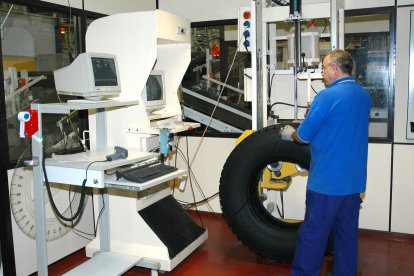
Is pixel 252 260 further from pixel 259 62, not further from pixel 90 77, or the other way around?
pixel 90 77

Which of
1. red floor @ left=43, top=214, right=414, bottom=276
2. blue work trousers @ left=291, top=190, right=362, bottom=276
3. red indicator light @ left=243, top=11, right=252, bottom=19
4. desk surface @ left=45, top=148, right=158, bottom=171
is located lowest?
red floor @ left=43, top=214, right=414, bottom=276

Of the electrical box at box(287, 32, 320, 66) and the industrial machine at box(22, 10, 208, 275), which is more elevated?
the electrical box at box(287, 32, 320, 66)

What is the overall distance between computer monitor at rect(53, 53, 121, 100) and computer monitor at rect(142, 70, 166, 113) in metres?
0.44

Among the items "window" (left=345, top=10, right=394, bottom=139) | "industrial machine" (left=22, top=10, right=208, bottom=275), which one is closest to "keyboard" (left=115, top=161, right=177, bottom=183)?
"industrial machine" (left=22, top=10, right=208, bottom=275)

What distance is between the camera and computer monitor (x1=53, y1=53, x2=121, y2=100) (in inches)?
104

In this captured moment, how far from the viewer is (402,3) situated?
11.8ft

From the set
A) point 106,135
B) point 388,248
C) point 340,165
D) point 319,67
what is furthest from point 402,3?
point 106,135

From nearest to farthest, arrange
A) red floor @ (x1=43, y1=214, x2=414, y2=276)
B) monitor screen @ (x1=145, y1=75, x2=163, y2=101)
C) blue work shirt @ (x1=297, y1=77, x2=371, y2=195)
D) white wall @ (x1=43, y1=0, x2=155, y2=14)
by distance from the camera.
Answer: blue work shirt @ (x1=297, y1=77, x2=371, y2=195), red floor @ (x1=43, y1=214, x2=414, y2=276), monitor screen @ (x1=145, y1=75, x2=163, y2=101), white wall @ (x1=43, y1=0, x2=155, y2=14)

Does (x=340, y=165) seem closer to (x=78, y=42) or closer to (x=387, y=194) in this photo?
(x=387, y=194)

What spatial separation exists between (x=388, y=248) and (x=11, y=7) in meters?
3.66

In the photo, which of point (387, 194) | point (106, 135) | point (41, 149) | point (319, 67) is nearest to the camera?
point (41, 149)

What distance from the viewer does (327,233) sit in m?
2.62

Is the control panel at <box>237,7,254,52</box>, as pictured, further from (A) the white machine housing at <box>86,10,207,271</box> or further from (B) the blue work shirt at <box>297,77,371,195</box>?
(B) the blue work shirt at <box>297,77,371,195</box>

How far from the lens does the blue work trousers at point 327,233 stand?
2.59 m
